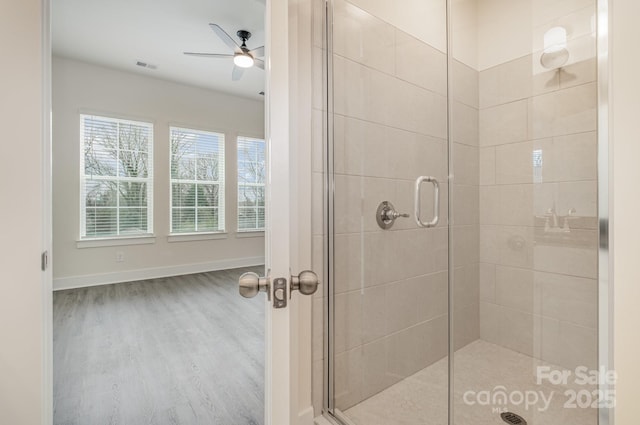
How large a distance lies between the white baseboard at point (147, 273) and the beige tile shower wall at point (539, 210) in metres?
4.41

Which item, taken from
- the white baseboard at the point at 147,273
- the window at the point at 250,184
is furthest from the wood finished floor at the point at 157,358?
the window at the point at 250,184

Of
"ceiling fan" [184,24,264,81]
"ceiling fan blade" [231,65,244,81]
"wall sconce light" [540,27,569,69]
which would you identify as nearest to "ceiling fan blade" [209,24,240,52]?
"ceiling fan" [184,24,264,81]

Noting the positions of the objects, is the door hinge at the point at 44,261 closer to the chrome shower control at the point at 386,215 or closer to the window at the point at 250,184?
the chrome shower control at the point at 386,215

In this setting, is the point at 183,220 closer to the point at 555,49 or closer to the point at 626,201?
the point at 555,49

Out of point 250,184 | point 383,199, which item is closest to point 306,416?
point 383,199

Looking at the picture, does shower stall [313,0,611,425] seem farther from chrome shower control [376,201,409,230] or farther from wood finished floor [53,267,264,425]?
wood finished floor [53,267,264,425]

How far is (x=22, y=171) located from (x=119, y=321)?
2.42m

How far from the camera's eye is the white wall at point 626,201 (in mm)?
721

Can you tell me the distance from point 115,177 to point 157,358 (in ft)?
10.5

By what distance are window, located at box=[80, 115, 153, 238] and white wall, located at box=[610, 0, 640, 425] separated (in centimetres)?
513

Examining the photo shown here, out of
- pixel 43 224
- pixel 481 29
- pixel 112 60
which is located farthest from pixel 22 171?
pixel 112 60

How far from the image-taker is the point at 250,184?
561 cm

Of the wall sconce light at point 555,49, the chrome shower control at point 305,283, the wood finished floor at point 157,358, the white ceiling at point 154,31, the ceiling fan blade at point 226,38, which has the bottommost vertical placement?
the wood finished floor at point 157,358

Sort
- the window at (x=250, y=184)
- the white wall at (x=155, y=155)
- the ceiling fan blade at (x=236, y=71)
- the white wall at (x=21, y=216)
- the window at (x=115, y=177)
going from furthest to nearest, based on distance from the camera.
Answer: the window at (x=250, y=184), the window at (x=115, y=177), the white wall at (x=155, y=155), the ceiling fan blade at (x=236, y=71), the white wall at (x=21, y=216)
